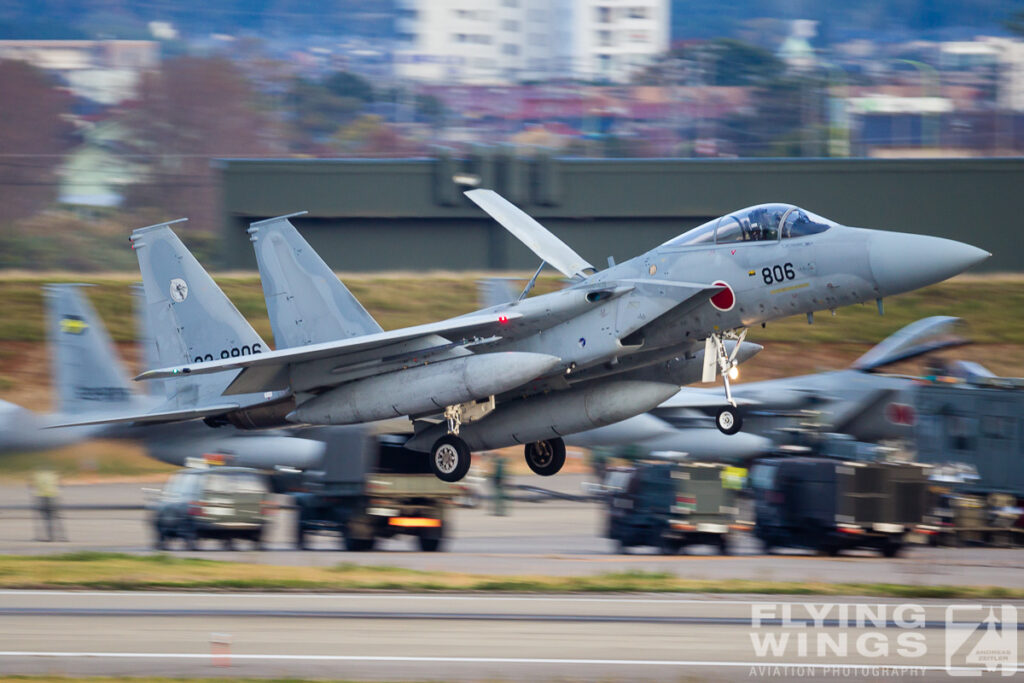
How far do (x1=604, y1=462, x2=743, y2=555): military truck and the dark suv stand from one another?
5748 mm

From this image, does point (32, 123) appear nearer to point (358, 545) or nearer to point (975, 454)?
point (358, 545)

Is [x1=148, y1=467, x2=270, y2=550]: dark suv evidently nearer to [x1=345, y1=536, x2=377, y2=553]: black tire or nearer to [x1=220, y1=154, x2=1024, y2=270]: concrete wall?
[x1=345, y1=536, x2=377, y2=553]: black tire

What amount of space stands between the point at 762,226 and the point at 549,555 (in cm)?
630

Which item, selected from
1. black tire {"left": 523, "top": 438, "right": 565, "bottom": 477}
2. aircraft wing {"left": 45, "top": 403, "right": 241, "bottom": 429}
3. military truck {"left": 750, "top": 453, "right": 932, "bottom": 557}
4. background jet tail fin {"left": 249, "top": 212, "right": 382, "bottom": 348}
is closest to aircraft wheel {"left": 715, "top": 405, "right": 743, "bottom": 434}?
military truck {"left": 750, "top": 453, "right": 932, "bottom": 557}

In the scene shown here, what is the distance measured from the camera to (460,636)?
1312 centimetres

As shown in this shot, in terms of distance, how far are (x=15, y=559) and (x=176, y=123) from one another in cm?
8836

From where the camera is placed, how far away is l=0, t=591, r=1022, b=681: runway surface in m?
11.7

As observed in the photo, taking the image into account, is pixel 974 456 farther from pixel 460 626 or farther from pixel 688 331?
pixel 460 626

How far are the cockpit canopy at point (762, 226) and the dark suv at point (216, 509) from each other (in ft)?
26.2

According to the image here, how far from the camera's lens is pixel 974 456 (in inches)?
923

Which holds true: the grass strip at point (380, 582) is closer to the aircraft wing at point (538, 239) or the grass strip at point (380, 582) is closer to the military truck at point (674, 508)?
the military truck at point (674, 508)

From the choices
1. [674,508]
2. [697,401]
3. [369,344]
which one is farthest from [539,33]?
[369,344]

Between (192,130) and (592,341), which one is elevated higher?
(192,130)

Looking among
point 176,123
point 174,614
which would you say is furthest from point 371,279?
point 176,123
